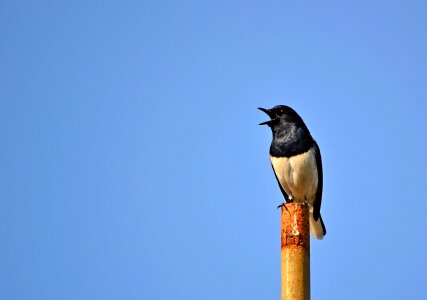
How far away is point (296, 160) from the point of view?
39.0ft

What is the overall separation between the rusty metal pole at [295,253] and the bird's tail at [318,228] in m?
3.91

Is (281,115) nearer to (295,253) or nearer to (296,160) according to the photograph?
(296,160)

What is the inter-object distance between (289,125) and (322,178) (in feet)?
3.37

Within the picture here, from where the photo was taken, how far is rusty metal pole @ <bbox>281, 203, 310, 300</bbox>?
Answer: 745cm

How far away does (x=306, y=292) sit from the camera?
7.41 m

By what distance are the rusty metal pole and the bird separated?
3.30 m

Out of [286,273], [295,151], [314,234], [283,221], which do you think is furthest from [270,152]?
[286,273]

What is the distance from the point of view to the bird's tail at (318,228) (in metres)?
12.5

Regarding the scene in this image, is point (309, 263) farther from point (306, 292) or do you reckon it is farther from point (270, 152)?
point (270, 152)

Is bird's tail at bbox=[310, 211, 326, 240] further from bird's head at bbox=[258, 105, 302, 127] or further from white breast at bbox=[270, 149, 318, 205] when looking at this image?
bird's head at bbox=[258, 105, 302, 127]

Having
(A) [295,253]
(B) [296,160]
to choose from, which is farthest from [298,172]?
(A) [295,253]

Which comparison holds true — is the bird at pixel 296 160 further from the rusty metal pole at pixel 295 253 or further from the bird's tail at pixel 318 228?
the rusty metal pole at pixel 295 253

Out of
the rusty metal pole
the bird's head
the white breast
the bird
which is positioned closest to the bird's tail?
the bird

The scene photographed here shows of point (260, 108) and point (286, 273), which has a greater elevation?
point (260, 108)
